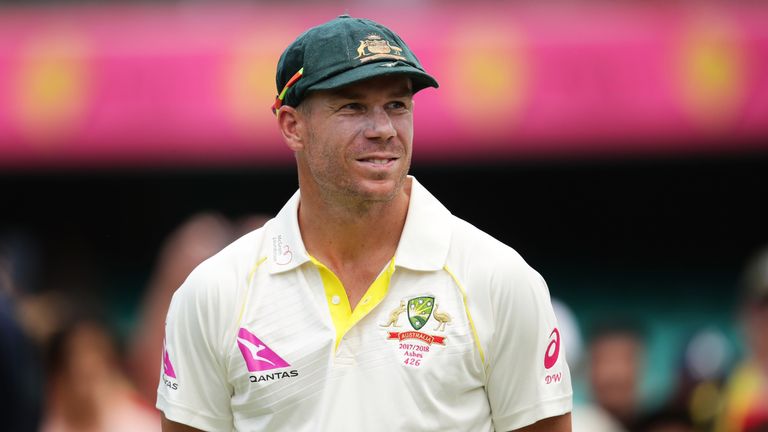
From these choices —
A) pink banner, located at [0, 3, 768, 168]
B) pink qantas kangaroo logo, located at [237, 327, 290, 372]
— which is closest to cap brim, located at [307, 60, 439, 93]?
pink qantas kangaroo logo, located at [237, 327, 290, 372]

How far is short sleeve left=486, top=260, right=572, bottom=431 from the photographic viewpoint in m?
3.56

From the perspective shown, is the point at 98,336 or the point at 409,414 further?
the point at 98,336

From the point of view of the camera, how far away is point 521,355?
11.7 feet

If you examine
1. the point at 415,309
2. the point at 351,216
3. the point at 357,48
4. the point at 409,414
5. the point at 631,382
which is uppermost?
the point at 357,48

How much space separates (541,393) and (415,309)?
368mm

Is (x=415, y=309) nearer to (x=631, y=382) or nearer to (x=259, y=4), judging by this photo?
(x=631, y=382)

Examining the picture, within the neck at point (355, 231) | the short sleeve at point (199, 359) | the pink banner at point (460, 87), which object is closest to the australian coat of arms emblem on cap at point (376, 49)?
the neck at point (355, 231)

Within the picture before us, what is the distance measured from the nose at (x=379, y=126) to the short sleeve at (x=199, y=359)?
0.54m

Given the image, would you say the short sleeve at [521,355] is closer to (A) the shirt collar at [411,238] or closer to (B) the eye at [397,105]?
(A) the shirt collar at [411,238]

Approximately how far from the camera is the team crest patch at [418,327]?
3.55m

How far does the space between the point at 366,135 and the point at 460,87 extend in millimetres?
5060

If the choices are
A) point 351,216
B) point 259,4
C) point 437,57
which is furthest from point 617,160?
point 351,216

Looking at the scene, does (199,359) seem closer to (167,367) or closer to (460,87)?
(167,367)

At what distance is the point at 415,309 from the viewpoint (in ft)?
11.8
